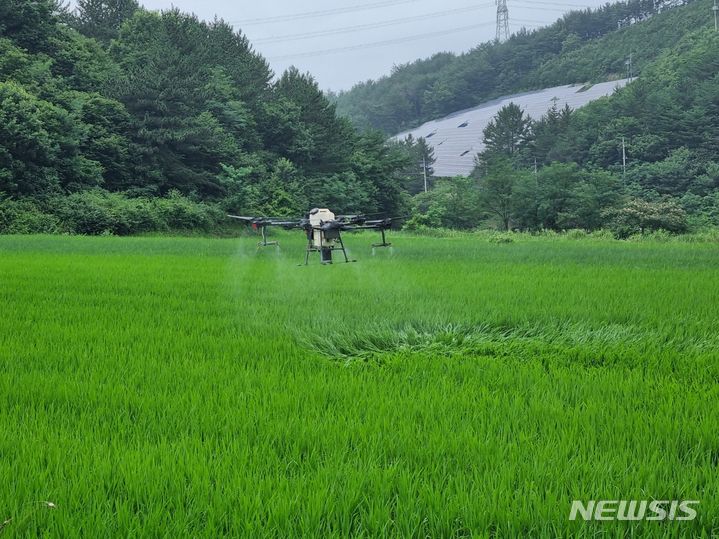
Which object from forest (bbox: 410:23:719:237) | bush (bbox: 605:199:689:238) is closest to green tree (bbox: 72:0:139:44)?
Answer: forest (bbox: 410:23:719:237)

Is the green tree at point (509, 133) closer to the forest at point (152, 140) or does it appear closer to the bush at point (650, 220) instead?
the forest at point (152, 140)

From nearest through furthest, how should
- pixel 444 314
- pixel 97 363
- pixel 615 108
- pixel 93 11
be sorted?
pixel 97 363
pixel 444 314
pixel 93 11
pixel 615 108

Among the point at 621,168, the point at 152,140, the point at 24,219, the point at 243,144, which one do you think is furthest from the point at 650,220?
the point at 24,219

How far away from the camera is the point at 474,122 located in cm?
7144

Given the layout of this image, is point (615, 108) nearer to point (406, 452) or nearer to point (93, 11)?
point (93, 11)

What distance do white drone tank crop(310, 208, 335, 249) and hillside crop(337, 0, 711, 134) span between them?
6246 cm

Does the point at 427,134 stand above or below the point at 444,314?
above

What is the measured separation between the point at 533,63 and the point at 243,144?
58259 mm

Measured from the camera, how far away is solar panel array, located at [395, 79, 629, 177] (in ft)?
208

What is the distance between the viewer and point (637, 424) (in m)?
2.45

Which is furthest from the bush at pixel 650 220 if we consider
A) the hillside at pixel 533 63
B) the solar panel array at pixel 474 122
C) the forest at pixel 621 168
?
the hillside at pixel 533 63

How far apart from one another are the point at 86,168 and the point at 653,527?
27.7 m

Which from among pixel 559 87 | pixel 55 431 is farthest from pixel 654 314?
pixel 559 87

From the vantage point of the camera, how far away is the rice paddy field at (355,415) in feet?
5.74
